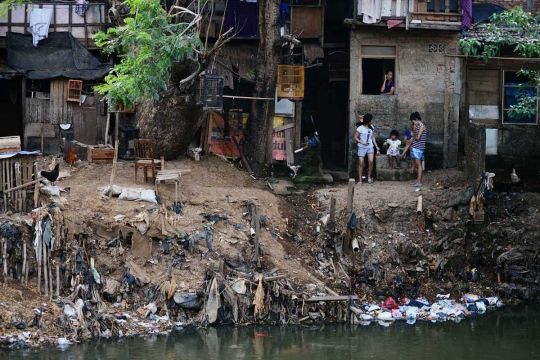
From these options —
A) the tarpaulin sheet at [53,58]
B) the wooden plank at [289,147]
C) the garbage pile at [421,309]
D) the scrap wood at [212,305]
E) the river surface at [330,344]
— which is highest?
the tarpaulin sheet at [53,58]

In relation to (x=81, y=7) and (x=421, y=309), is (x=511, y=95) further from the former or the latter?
(x=81, y=7)

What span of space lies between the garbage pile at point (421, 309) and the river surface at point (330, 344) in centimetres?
19

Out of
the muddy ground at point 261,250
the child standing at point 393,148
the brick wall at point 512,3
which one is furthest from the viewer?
the brick wall at point 512,3

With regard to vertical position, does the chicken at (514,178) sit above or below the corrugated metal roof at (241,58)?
below

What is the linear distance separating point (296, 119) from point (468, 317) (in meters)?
6.31

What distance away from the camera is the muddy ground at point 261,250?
55.5 feet

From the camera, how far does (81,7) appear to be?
73.3ft

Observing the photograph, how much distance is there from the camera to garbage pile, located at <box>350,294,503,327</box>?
1778cm

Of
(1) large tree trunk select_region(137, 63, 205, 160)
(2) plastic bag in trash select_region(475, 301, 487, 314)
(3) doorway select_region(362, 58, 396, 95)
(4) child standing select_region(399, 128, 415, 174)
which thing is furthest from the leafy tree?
(1) large tree trunk select_region(137, 63, 205, 160)

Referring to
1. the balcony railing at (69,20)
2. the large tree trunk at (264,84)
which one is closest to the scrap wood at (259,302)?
the large tree trunk at (264,84)

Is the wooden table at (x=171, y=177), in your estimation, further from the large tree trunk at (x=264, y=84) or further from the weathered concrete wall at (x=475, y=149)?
the weathered concrete wall at (x=475, y=149)

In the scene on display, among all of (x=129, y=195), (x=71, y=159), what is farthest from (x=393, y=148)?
(x=71, y=159)

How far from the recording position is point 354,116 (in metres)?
22.1

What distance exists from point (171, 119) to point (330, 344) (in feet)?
20.3
